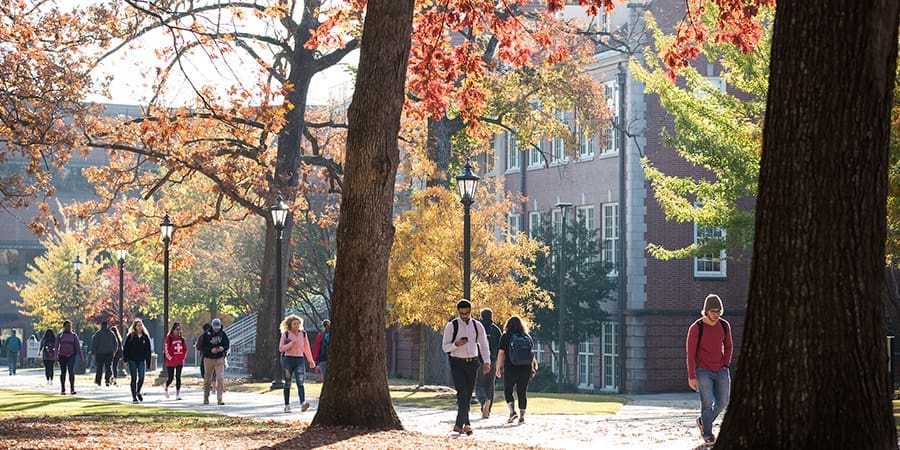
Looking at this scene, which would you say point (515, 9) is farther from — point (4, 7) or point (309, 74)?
point (4, 7)

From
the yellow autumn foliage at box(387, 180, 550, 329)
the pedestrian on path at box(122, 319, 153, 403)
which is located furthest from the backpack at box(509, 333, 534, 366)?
the yellow autumn foliage at box(387, 180, 550, 329)

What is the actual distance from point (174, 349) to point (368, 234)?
1497 centimetres

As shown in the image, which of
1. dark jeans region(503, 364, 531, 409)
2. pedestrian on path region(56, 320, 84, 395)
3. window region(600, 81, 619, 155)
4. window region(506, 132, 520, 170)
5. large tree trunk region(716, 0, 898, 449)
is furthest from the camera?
window region(506, 132, 520, 170)

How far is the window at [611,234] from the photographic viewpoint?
161 ft

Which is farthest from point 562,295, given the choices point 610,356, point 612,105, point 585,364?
point 612,105

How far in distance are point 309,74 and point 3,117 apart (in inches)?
632

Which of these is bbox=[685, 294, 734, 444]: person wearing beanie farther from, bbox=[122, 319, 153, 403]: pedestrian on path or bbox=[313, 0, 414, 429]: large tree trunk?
bbox=[122, 319, 153, 403]: pedestrian on path

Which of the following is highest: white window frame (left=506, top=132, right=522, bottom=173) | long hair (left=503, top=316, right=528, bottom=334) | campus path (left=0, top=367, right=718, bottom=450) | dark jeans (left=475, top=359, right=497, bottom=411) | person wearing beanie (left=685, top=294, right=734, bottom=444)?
white window frame (left=506, top=132, right=522, bottom=173)

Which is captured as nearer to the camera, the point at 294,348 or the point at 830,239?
the point at 830,239

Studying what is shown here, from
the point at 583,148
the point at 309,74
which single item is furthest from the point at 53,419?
the point at 583,148

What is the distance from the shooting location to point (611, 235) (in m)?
49.5

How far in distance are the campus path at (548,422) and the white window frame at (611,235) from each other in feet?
42.9

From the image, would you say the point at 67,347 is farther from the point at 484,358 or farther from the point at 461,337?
the point at 461,337

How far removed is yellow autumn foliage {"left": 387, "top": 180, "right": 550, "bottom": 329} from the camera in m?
36.1
